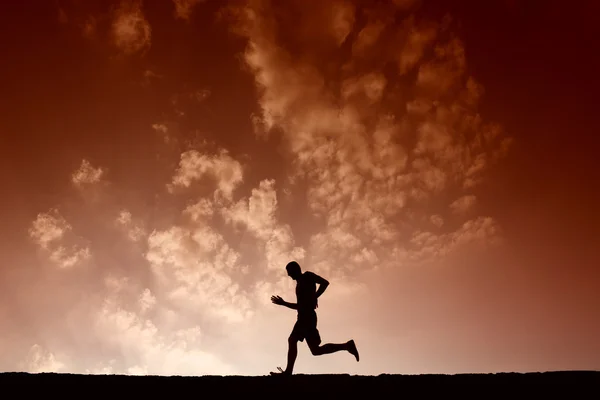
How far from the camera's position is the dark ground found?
13.8 ft

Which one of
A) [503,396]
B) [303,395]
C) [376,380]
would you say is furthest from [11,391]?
[503,396]

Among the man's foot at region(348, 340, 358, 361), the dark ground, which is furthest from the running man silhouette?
the dark ground

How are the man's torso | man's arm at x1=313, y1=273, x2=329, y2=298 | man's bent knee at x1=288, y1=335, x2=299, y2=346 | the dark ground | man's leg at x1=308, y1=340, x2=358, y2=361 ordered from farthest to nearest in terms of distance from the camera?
man's arm at x1=313, y1=273, x2=329, y2=298 < the man's torso < man's leg at x1=308, y1=340, x2=358, y2=361 < man's bent knee at x1=288, y1=335, x2=299, y2=346 < the dark ground

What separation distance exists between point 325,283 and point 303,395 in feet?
8.57

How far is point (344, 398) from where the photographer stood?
4227 mm

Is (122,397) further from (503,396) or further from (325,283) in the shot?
(503,396)

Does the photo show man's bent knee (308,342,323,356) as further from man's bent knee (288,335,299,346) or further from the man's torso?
the man's torso

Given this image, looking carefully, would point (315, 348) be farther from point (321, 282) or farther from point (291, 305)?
point (321, 282)

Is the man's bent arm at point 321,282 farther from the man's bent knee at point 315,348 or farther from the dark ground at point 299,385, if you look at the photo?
the dark ground at point 299,385

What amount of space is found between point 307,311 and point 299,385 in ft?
7.29

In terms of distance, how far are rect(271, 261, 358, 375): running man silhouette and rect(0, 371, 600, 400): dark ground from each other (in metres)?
1.93

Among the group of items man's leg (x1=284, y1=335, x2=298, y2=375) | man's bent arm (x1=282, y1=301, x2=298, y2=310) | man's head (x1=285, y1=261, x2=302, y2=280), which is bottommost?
man's leg (x1=284, y1=335, x2=298, y2=375)

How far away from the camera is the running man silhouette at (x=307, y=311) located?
638 centimetres

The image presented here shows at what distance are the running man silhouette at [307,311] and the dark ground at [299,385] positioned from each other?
75.9 inches
